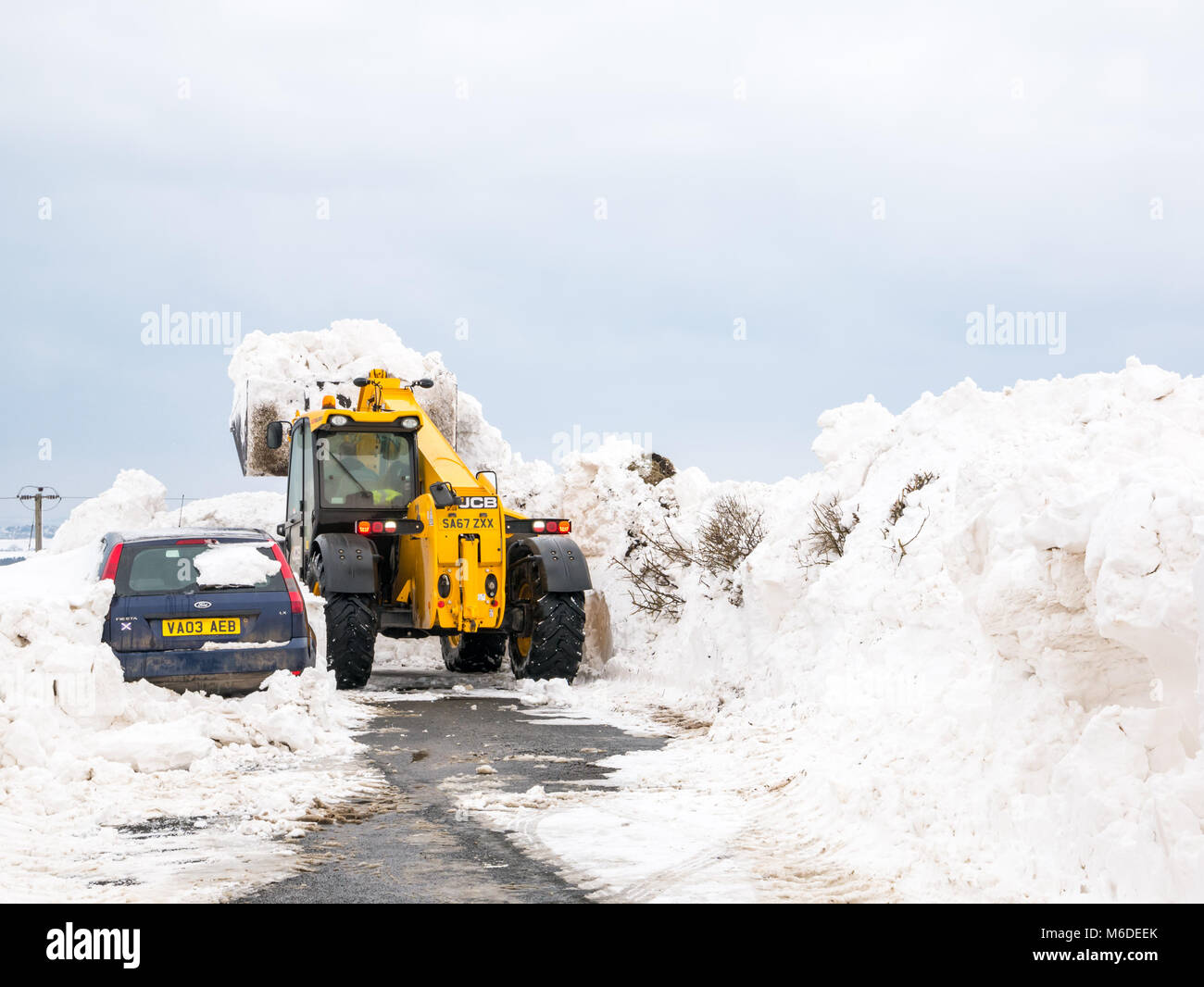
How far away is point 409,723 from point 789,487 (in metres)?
7.62

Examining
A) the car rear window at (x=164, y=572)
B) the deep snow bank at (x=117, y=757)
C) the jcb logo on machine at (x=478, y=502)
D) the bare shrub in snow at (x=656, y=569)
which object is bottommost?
the deep snow bank at (x=117, y=757)

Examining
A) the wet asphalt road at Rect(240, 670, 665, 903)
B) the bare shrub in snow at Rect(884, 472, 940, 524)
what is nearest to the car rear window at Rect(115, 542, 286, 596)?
the wet asphalt road at Rect(240, 670, 665, 903)

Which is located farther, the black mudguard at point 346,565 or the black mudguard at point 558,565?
the black mudguard at point 558,565

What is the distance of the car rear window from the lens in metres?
10.4

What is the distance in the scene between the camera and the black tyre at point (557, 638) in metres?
14.8

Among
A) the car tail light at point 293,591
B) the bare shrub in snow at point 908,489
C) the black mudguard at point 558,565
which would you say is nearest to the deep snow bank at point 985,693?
the bare shrub in snow at point 908,489

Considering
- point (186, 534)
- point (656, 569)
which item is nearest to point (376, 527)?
point (656, 569)

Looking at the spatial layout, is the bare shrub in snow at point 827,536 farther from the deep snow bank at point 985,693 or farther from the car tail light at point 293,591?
the car tail light at point 293,591

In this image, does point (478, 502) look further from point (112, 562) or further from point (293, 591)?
point (112, 562)

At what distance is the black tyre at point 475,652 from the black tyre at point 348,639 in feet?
9.16

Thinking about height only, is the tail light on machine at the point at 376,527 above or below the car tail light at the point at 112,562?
above

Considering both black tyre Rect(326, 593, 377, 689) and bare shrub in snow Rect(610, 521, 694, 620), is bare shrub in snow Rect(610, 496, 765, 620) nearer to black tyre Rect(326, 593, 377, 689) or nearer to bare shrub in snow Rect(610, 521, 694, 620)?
bare shrub in snow Rect(610, 521, 694, 620)
